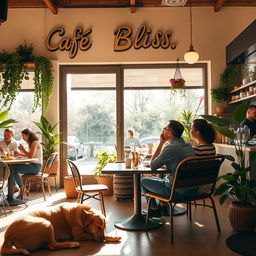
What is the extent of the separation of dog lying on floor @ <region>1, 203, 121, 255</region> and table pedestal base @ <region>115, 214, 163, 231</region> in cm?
41

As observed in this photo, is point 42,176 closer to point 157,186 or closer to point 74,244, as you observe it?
point 74,244

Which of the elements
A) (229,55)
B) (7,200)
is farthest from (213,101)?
(7,200)

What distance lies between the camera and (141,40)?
6586 mm

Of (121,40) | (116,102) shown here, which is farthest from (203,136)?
(121,40)

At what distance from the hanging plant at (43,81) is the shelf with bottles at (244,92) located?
144 inches

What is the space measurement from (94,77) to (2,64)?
1.84 m

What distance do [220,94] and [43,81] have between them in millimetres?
3548

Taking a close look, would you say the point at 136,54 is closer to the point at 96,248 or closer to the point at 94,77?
the point at 94,77

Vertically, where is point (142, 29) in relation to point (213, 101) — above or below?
above

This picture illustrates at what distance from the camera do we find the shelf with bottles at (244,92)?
18.0ft

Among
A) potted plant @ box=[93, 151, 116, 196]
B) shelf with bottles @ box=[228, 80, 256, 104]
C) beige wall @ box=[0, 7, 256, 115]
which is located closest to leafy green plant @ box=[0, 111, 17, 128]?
beige wall @ box=[0, 7, 256, 115]

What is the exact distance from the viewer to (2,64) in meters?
6.23

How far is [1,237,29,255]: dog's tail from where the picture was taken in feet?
9.30

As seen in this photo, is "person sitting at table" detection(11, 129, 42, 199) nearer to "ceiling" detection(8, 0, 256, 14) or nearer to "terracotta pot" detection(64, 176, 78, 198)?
"terracotta pot" detection(64, 176, 78, 198)
